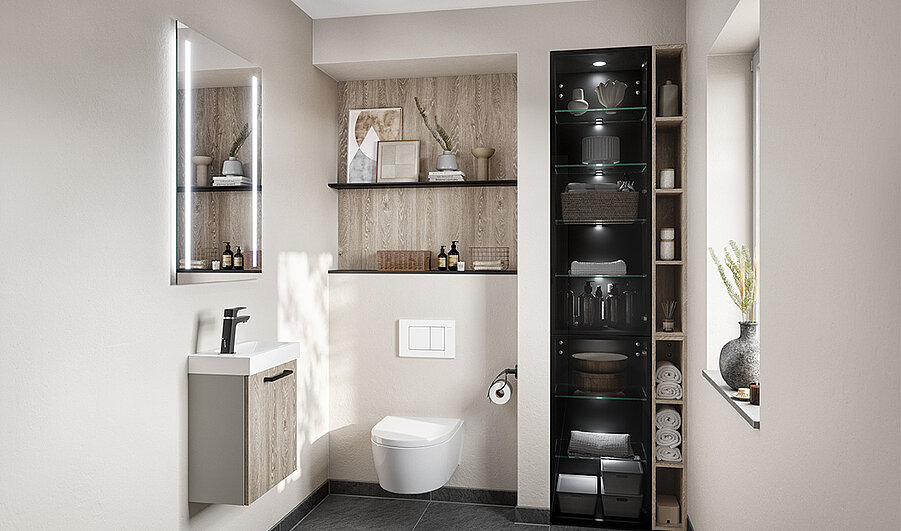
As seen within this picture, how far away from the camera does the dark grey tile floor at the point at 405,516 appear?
A: 11.2 ft

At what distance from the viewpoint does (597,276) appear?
349 cm

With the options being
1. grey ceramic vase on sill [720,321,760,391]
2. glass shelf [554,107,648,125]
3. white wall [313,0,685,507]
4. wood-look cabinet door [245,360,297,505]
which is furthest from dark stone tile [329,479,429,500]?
glass shelf [554,107,648,125]

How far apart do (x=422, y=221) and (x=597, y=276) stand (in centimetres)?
105

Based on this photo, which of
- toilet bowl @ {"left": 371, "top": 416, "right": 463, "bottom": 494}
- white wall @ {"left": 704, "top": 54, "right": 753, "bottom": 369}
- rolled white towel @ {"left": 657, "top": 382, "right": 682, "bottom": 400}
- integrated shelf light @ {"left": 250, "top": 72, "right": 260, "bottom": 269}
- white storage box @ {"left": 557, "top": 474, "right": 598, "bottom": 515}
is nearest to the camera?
white wall @ {"left": 704, "top": 54, "right": 753, "bottom": 369}

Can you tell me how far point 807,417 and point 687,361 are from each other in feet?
6.05

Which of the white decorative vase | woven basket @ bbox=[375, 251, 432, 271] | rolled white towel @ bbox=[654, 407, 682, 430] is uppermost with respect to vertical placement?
the white decorative vase

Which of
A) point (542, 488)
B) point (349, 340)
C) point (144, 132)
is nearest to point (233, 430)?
point (144, 132)

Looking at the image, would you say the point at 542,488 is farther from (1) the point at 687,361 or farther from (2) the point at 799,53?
(2) the point at 799,53

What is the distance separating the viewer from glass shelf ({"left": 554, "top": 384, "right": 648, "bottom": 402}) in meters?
3.46

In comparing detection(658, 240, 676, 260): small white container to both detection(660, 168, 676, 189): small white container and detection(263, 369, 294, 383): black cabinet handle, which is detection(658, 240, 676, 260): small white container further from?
detection(263, 369, 294, 383): black cabinet handle

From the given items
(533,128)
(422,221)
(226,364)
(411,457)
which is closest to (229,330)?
(226,364)

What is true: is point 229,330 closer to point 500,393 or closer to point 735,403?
point 500,393

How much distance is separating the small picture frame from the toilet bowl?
1.34 metres

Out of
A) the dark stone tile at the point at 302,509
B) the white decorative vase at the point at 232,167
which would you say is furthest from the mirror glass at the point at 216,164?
the dark stone tile at the point at 302,509
